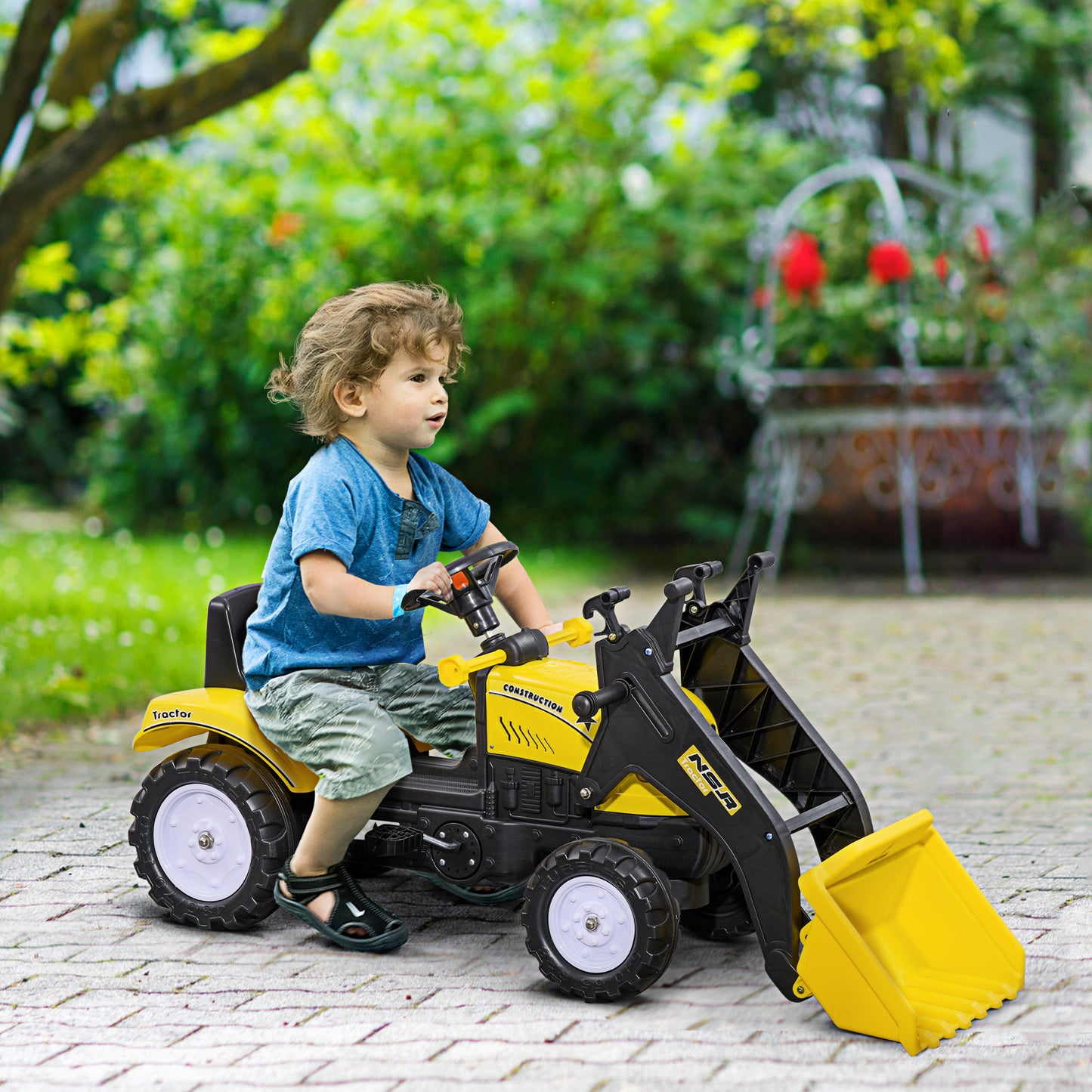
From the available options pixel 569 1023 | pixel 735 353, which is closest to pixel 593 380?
pixel 735 353

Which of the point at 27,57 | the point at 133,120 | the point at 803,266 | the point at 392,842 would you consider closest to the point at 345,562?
the point at 392,842

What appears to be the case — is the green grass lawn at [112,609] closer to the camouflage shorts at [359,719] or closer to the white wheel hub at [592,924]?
the camouflage shorts at [359,719]

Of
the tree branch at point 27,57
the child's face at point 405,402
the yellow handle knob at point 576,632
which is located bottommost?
the yellow handle knob at point 576,632

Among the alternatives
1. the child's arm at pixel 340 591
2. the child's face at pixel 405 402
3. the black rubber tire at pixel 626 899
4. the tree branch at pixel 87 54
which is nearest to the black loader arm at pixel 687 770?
the black rubber tire at pixel 626 899

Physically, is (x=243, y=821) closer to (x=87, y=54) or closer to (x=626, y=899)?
(x=626, y=899)

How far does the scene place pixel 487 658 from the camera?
311 cm

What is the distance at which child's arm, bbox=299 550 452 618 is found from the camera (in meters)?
3.09

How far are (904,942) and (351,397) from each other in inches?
63.8

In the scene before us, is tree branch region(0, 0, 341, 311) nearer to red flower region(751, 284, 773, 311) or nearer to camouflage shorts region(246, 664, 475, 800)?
red flower region(751, 284, 773, 311)

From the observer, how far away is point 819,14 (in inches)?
336

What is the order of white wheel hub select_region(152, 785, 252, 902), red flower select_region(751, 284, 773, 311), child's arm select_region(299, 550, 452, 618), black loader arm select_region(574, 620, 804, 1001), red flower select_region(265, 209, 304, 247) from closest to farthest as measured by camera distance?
black loader arm select_region(574, 620, 804, 1001) → child's arm select_region(299, 550, 452, 618) → white wheel hub select_region(152, 785, 252, 902) → red flower select_region(751, 284, 773, 311) → red flower select_region(265, 209, 304, 247)

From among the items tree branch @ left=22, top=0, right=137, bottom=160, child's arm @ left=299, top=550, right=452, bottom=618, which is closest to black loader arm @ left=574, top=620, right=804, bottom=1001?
child's arm @ left=299, top=550, right=452, bottom=618

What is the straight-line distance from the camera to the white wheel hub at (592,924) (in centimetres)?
286

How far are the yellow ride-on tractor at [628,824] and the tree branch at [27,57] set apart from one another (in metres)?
4.63
